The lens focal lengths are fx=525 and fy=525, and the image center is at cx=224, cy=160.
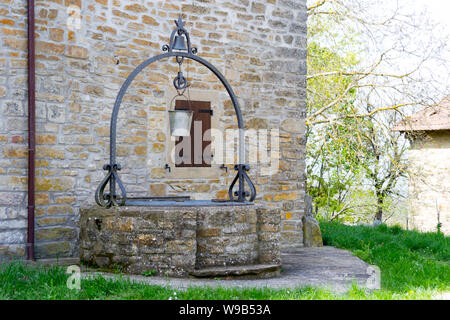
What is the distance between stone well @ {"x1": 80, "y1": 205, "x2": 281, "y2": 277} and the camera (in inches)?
195

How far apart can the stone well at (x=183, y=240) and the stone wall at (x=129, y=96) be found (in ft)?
3.08

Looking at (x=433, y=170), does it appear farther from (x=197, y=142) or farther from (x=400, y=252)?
(x=197, y=142)

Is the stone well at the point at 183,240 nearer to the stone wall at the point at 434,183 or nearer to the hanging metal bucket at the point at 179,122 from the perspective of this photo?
Result: the hanging metal bucket at the point at 179,122

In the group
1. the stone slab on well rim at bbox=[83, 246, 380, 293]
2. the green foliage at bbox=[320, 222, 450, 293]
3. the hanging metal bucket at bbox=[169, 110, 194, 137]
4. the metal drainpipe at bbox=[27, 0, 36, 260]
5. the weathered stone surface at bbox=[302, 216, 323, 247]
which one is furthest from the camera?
the weathered stone surface at bbox=[302, 216, 323, 247]

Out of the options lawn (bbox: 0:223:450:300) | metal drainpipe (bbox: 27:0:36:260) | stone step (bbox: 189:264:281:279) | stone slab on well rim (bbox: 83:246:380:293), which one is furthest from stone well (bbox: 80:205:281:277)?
metal drainpipe (bbox: 27:0:36:260)

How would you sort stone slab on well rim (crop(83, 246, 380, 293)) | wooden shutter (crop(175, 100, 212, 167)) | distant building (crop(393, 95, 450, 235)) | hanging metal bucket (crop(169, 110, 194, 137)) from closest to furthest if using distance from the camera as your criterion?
stone slab on well rim (crop(83, 246, 380, 293)) < hanging metal bucket (crop(169, 110, 194, 137)) < wooden shutter (crop(175, 100, 212, 167)) < distant building (crop(393, 95, 450, 235))

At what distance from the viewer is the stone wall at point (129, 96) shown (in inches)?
231

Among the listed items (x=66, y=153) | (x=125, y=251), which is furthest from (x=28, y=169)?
(x=125, y=251)

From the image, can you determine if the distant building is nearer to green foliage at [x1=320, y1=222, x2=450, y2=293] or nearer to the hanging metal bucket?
green foliage at [x1=320, y1=222, x2=450, y2=293]

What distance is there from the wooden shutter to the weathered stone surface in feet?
6.10

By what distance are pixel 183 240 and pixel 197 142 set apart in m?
2.47

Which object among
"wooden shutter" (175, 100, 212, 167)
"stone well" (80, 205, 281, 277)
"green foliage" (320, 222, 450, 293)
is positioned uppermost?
"wooden shutter" (175, 100, 212, 167)

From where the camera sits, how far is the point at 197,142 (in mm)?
7223

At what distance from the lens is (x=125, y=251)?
5039mm
